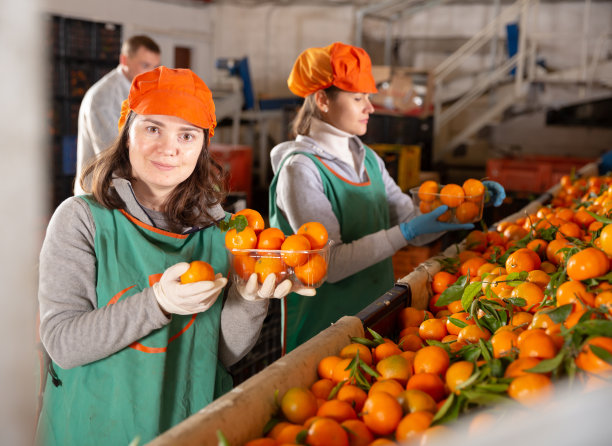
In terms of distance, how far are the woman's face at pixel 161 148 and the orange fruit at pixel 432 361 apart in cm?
74

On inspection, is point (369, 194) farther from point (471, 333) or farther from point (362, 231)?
point (471, 333)

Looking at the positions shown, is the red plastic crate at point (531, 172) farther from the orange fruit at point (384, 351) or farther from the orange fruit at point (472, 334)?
the orange fruit at point (384, 351)

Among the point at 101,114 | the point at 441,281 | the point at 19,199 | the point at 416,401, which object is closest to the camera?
the point at 19,199

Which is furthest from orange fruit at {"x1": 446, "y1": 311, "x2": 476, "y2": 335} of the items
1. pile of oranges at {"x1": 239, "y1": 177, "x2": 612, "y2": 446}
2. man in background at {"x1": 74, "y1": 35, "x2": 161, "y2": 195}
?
man in background at {"x1": 74, "y1": 35, "x2": 161, "y2": 195}

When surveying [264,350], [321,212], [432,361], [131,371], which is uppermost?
[321,212]

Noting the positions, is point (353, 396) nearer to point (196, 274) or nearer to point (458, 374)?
point (458, 374)

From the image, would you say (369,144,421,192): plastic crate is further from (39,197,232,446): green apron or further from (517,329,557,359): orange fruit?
(517,329,557,359): orange fruit

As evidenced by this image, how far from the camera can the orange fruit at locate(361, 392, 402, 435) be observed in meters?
1.11

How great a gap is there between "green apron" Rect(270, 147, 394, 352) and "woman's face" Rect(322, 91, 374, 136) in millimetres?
204

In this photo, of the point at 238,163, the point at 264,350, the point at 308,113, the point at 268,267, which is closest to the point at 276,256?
the point at 268,267

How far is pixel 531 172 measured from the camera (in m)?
5.89

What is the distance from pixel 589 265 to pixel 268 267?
2.44ft

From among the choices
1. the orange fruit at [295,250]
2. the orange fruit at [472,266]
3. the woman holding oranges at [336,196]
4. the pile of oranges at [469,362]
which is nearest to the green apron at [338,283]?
the woman holding oranges at [336,196]

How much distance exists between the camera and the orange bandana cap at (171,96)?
149 centimetres
